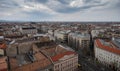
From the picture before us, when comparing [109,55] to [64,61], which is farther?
[109,55]

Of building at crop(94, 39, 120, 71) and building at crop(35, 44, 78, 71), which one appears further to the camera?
building at crop(94, 39, 120, 71)

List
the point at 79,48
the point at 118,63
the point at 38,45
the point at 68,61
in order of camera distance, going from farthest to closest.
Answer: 1. the point at 79,48
2. the point at 38,45
3. the point at 118,63
4. the point at 68,61

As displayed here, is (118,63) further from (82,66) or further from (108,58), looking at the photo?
(82,66)

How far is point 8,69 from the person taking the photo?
110 feet

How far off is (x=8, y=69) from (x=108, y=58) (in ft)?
133

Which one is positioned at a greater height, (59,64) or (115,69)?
(59,64)

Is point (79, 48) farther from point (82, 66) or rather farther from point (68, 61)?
point (68, 61)

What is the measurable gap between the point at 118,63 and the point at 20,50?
45.0 m

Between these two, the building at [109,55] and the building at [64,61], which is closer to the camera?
the building at [64,61]

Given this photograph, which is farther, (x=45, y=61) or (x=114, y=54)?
(x=114, y=54)

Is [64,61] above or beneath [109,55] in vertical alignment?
above

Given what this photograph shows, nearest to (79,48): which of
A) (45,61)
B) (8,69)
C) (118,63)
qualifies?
(118,63)

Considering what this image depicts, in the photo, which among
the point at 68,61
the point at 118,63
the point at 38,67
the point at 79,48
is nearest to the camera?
the point at 38,67

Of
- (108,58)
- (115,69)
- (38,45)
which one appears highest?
(38,45)
